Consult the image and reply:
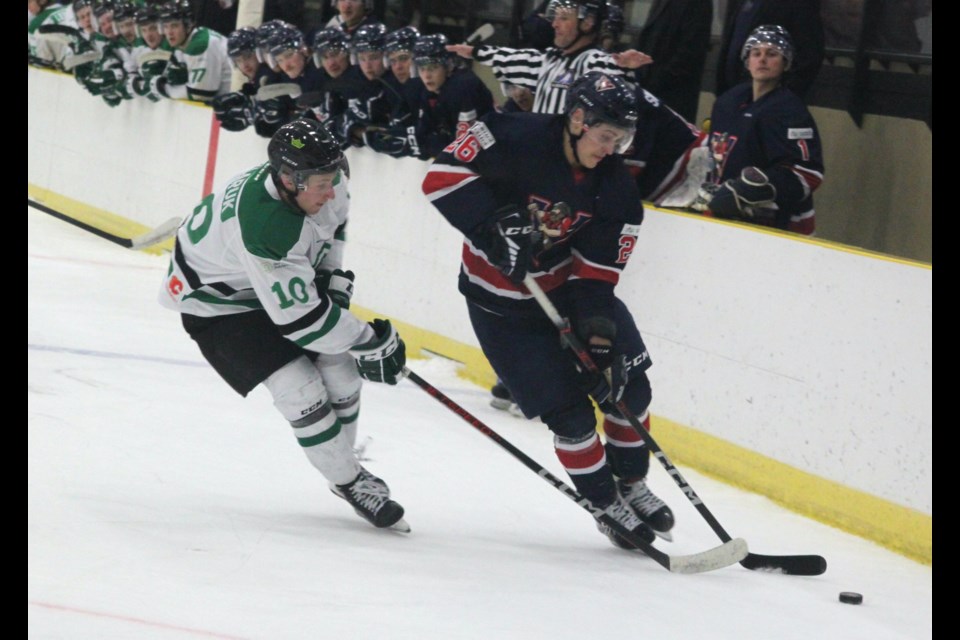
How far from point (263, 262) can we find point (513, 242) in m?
0.64

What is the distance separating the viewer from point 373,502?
334 cm

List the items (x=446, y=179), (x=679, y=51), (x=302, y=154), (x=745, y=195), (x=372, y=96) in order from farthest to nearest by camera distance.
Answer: (x=372, y=96), (x=679, y=51), (x=745, y=195), (x=446, y=179), (x=302, y=154)

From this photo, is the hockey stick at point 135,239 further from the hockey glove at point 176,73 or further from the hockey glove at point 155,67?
the hockey glove at point 155,67

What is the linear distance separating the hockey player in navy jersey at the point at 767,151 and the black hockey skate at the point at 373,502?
162 cm

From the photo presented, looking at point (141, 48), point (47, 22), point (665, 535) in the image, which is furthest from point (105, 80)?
point (665, 535)

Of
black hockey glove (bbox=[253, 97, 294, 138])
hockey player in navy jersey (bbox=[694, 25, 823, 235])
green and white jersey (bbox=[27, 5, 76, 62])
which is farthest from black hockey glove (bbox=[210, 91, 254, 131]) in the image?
green and white jersey (bbox=[27, 5, 76, 62])

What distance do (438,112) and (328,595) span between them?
10.6 ft

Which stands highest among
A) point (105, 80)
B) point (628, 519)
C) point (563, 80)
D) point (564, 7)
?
point (564, 7)

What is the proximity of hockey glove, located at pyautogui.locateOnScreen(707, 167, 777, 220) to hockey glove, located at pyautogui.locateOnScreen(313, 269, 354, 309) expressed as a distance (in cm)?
146

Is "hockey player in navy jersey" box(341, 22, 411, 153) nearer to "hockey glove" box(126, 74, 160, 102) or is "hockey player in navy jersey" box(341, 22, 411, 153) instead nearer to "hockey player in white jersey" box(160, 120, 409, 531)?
"hockey glove" box(126, 74, 160, 102)

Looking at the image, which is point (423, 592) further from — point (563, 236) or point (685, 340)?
point (685, 340)

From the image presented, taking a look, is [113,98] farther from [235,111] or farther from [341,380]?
[341,380]

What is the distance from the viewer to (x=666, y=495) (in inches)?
163

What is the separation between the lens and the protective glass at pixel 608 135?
3246 millimetres
